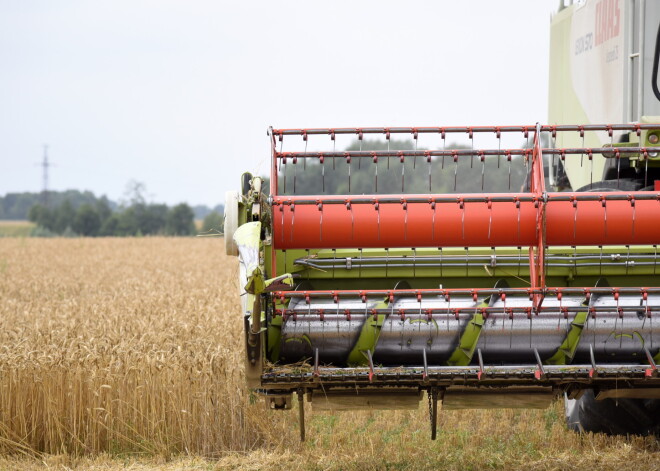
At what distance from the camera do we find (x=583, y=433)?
566 cm

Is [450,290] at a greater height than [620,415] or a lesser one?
greater

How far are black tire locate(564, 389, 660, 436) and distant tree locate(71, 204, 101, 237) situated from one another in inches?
2139

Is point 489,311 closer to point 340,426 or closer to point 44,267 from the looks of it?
point 340,426

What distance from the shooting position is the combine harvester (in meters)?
4.06

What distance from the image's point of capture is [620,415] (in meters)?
5.43

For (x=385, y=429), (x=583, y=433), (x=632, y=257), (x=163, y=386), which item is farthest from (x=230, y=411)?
(x=632, y=257)

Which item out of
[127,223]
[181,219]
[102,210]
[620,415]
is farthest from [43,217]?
[620,415]

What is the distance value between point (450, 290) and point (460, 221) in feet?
1.03

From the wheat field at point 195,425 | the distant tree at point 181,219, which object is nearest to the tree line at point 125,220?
the distant tree at point 181,219

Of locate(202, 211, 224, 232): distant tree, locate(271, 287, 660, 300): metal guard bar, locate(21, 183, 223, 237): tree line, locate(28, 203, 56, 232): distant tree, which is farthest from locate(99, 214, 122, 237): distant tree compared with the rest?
locate(271, 287, 660, 300): metal guard bar

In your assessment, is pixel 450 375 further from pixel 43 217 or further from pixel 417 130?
pixel 43 217

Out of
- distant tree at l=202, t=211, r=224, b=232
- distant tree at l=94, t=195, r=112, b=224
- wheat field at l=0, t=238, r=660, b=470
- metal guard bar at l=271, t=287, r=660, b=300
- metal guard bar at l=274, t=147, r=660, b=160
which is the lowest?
wheat field at l=0, t=238, r=660, b=470

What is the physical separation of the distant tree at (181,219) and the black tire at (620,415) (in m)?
51.3

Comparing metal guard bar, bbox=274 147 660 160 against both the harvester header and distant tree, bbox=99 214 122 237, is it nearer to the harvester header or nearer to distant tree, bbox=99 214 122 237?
the harvester header
